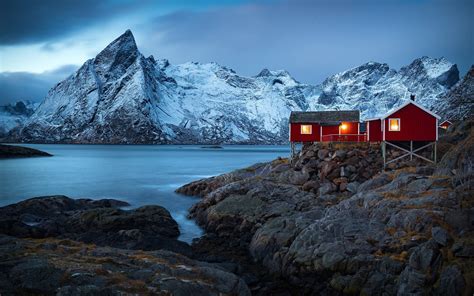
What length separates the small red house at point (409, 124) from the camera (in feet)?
132

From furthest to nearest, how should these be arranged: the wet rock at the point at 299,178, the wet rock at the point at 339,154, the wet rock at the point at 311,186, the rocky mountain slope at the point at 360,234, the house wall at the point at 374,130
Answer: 1. the house wall at the point at 374,130
2. the wet rock at the point at 299,178
3. the wet rock at the point at 339,154
4. the wet rock at the point at 311,186
5. the rocky mountain slope at the point at 360,234

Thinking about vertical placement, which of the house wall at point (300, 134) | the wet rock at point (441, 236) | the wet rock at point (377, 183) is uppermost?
the house wall at point (300, 134)

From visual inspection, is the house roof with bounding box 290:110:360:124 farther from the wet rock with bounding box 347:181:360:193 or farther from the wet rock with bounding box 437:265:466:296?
the wet rock with bounding box 437:265:466:296

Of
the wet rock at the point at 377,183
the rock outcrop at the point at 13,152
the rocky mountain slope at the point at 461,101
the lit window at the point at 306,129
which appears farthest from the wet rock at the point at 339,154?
the rock outcrop at the point at 13,152

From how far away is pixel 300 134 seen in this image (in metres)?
53.9

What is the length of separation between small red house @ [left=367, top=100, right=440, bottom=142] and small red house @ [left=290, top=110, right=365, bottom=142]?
1067 centimetres

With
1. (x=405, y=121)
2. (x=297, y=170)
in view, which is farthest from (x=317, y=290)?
(x=405, y=121)

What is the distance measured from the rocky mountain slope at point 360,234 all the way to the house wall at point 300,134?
16967mm

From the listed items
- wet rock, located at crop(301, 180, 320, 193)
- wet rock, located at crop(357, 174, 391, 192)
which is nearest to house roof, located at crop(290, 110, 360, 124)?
A: wet rock, located at crop(301, 180, 320, 193)

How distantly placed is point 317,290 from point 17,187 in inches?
2286

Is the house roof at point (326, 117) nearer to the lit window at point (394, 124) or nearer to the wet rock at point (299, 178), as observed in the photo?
the lit window at point (394, 124)

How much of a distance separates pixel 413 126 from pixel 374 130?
4.55m

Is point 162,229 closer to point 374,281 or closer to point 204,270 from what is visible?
point 204,270

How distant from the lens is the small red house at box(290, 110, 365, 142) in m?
51.9
